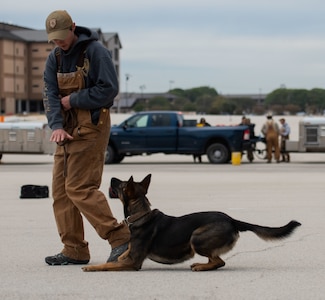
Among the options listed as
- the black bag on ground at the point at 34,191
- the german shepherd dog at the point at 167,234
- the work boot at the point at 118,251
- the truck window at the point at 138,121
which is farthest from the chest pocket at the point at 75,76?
the truck window at the point at 138,121

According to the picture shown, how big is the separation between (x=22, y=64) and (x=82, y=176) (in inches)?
5101

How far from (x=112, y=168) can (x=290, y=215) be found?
50.9 feet

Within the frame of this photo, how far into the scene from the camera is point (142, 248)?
7.86 metres

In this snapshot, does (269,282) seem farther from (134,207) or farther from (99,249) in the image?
(99,249)

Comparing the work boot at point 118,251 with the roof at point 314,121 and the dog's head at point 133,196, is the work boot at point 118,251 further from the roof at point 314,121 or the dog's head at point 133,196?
the roof at point 314,121

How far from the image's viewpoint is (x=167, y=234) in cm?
784

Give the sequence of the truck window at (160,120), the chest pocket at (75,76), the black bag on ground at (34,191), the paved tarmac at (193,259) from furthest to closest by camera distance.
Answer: the truck window at (160,120) < the black bag on ground at (34,191) < the chest pocket at (75,76) < the paved tarmac at (193,259)

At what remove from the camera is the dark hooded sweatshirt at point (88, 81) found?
786cm

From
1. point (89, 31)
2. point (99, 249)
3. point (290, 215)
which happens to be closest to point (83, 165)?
point (89, 31)

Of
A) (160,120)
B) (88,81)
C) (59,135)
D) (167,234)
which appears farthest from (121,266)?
(160,120)

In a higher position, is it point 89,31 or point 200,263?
point 89,31

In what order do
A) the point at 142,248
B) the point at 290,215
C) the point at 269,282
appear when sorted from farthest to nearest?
the point at 290,215 < the point at 142,248 < the point at 269,282

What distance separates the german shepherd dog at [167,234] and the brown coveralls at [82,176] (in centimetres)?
20

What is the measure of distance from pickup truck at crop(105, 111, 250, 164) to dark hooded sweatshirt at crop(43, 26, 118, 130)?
2265cm
